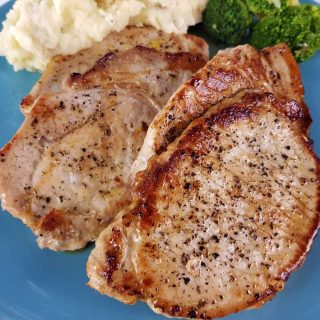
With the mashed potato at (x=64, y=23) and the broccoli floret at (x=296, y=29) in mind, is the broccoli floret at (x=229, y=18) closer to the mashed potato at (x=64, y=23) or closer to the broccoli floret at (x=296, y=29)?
the broccoli floret at (x=296, y=29)

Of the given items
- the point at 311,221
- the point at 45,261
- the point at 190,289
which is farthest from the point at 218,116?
the point at 45,261

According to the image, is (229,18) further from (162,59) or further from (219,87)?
(219,87)

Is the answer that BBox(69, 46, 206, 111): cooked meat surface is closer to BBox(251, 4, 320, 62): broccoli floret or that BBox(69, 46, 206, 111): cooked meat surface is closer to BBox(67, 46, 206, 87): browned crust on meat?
BBox(67, 46, 206, 87): browned crust on meat

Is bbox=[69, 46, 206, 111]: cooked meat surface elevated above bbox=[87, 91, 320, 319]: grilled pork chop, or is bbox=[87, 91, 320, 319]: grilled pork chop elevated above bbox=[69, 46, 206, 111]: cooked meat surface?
bbox=[69, 46, 206, 111]: cooked meat surface

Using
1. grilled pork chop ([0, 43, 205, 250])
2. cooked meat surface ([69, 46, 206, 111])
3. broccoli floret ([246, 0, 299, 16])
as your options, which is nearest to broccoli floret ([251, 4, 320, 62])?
broccoli floret ([246, 0, 299, 16])

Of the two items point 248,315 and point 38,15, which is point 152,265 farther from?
point 38,15

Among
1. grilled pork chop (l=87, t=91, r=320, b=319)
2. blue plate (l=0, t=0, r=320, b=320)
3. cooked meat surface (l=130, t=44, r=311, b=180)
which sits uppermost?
cooked meat surface (l=130, t=44, r=311, b=180)

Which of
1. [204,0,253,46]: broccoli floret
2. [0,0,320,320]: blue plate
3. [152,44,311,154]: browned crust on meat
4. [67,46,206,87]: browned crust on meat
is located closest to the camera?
[0,0,320,320]: blue plate

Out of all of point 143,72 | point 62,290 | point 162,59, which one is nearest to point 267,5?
point 162,59
